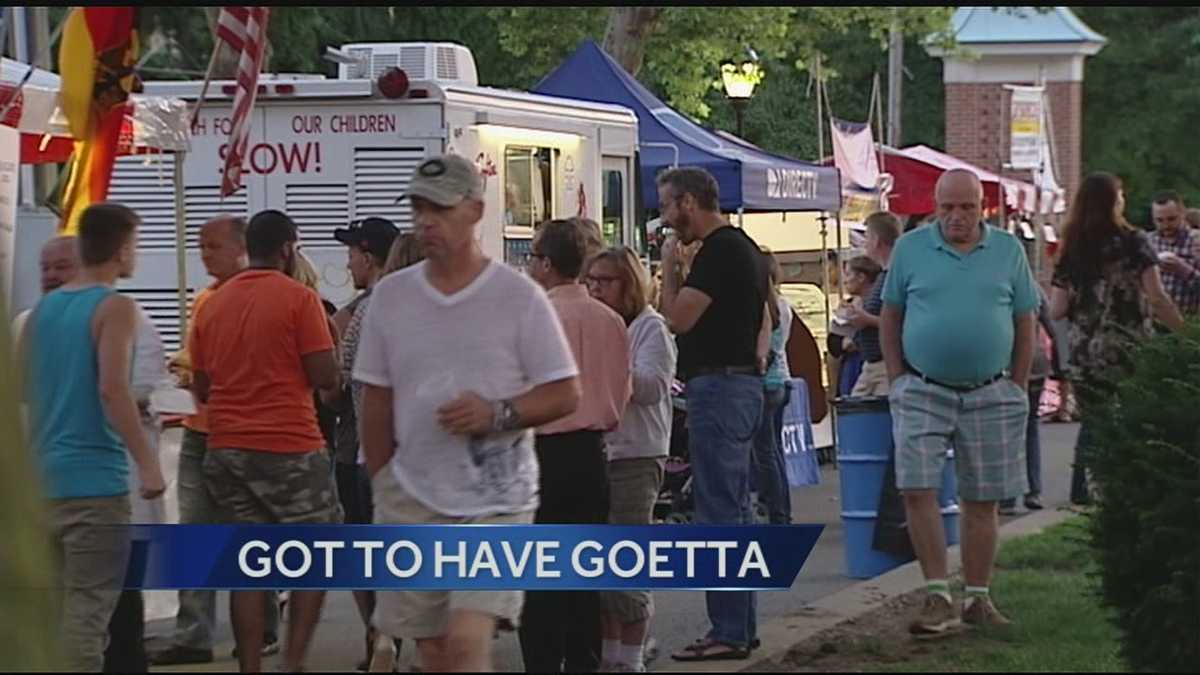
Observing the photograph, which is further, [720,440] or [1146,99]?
[1146,99]

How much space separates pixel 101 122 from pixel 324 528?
5.52ft

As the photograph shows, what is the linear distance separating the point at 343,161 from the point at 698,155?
1.99 m

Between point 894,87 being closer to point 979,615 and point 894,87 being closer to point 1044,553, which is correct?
point 1044,553

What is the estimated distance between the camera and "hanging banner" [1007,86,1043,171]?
25266 millimetres

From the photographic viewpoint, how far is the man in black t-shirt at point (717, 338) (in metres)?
6.78

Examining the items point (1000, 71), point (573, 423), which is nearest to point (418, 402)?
point (573, 423)

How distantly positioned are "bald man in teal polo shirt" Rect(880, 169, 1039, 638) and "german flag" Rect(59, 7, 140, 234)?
2736mm

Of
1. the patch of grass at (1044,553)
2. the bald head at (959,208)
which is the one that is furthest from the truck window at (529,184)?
the bald head at (959,208)

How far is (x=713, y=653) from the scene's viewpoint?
23.8 ft

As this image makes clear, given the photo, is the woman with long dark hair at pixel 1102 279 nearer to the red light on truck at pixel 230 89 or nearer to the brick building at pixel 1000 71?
the red light on truck at pixel 230 89

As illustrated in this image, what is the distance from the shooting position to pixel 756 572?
22.7 ft

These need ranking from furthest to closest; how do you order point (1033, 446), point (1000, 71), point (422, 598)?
point (1000, 71) → point (1033, 446) → point (422, 598)

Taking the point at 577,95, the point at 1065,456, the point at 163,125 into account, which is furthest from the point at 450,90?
the point at 1065,456

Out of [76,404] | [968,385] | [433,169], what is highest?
[433,169]
